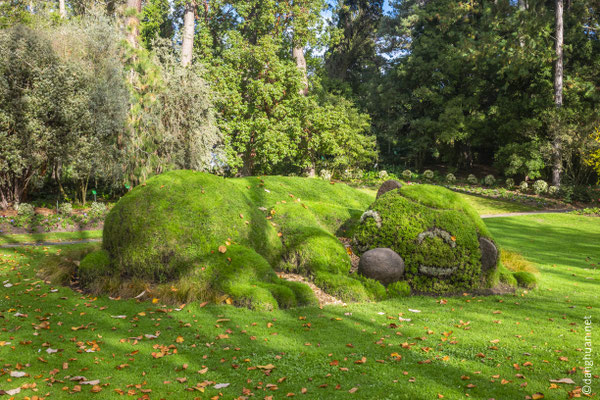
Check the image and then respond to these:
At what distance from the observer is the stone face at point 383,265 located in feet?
24.8

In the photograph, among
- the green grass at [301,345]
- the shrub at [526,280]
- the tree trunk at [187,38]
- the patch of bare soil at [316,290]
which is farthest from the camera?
the tree trunk at [187,38]

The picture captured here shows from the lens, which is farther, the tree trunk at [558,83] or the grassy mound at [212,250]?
the tree trunk at [558,83]

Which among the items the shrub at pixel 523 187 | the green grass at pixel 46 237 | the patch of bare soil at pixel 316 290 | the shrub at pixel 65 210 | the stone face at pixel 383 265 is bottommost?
the green grass at pixel 46 237

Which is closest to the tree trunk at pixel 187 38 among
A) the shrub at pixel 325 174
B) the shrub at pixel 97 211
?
the shrub at pixel 97 211

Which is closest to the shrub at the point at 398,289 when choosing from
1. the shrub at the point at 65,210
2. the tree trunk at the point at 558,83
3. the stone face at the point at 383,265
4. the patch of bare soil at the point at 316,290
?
the stone face at the point at 383,265

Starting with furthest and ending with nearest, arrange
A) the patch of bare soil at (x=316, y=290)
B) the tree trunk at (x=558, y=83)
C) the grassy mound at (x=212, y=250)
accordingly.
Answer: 1. the tree trunk at (x=558, y=83)
2. the patch of bare soil at (x=316, y=290)
3. the grassy mound at (x=212, y=250)

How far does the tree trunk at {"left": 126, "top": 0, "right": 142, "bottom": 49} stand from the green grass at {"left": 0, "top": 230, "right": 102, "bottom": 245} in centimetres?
778

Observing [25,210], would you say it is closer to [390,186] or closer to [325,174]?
[390,186]

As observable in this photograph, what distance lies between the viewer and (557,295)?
7898 millimetres

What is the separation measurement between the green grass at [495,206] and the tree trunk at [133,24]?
17.2m

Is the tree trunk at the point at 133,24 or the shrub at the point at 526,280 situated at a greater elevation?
the tree trunk at the point at 133,24

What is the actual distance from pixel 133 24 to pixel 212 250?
41.5 ft

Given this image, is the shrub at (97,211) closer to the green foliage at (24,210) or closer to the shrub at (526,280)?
the green foliage at (24,210)

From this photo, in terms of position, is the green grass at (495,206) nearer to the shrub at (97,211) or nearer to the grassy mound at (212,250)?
the grassy mound at (212,250)
